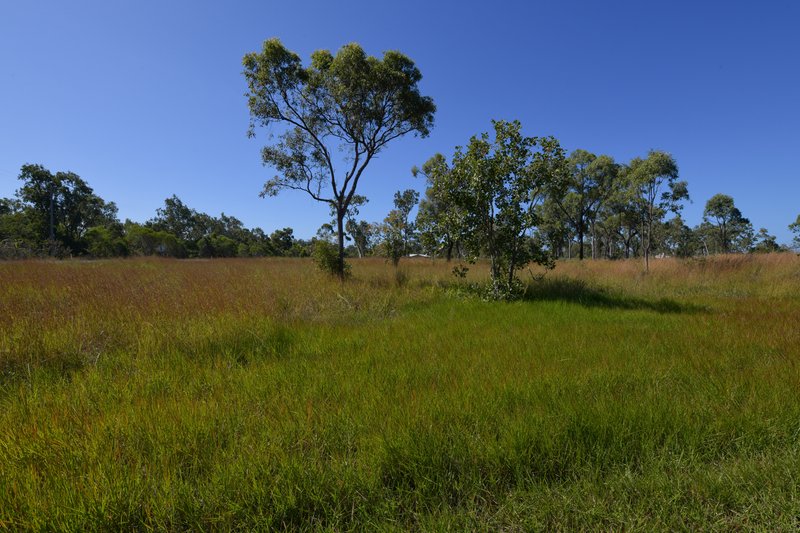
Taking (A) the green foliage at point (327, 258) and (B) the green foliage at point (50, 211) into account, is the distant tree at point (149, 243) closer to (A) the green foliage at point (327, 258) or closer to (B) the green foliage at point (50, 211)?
(B) the green foliage at point (50, 211)

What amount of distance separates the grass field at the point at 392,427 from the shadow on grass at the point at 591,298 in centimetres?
225

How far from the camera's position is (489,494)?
5.52 ft

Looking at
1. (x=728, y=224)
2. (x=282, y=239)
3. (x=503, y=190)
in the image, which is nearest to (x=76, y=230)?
(x=282, y=239)

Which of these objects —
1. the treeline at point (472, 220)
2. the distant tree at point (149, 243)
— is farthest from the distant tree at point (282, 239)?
the distant tree at point (149, 243)

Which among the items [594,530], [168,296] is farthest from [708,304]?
[168,296]

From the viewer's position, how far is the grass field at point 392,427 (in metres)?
1.56

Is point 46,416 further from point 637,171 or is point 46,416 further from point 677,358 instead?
point 637,171

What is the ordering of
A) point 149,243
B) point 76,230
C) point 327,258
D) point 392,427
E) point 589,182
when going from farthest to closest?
point 76,230, point 149,243, point 589,182, point 327,258, point 392,427

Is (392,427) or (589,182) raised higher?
(589,182)

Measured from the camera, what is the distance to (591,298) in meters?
7.81

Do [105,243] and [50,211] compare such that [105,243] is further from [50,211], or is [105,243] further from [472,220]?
[472,220]

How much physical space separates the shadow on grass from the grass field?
2247 millimetres

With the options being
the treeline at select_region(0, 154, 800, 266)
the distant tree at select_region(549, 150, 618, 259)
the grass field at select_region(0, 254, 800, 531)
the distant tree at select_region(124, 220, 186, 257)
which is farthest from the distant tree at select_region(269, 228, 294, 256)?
the grass field at select_region(0, 254, 800, 531)

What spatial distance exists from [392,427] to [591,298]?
7556mm
